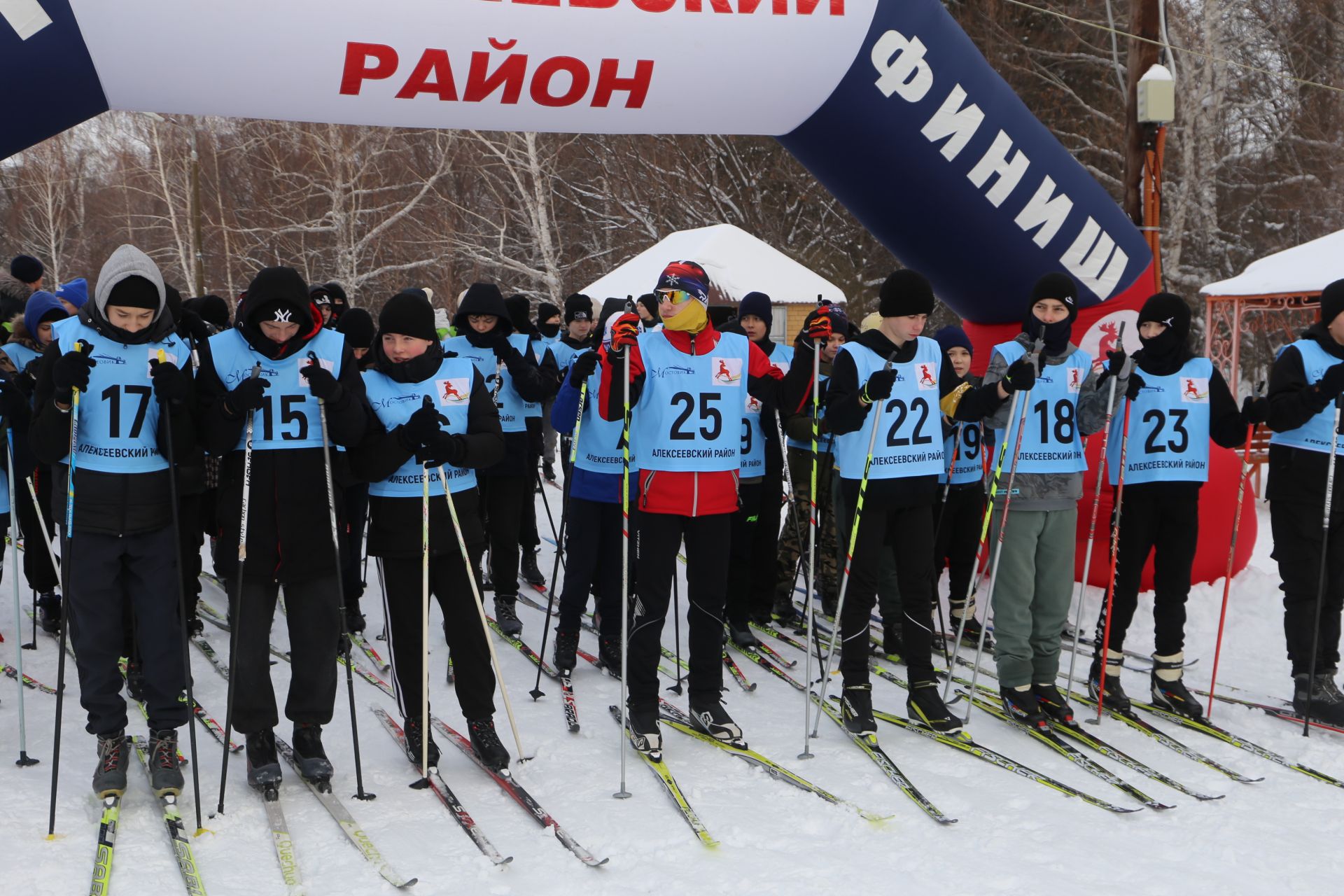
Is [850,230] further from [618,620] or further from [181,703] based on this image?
[181,703]

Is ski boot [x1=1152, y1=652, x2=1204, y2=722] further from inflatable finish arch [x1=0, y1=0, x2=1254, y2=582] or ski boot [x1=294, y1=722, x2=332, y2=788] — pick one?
ski boot [x1=294, y1=722, x2=332, y2=788]

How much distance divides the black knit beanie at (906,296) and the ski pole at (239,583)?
94.9 inches

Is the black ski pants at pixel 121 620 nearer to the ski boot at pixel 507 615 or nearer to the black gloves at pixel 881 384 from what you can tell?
the ski boot at pixel 507 615

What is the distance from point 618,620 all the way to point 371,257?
69.9 feet

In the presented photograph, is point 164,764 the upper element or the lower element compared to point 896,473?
lower

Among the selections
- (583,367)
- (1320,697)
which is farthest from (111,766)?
(1320,697)

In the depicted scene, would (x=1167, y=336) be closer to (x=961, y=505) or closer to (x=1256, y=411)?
(x=1256, y=411)

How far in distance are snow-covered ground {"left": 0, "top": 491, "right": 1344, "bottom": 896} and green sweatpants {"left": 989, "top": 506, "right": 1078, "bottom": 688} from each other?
330 millimetres

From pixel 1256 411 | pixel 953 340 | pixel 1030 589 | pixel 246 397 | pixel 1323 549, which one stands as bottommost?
pixel 1030 589

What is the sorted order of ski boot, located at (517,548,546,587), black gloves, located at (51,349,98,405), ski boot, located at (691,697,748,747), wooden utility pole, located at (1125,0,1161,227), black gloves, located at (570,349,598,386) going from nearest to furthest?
1. black gloves, located at (51,349,98,405)
2. ski boot, located at (691,697,748,747)
3. black gloves, located at (570,349,598,386)
4. ski boot, located at (517,548,546,587)
5. wooden utility pole, located at (1125,0,1161,227)

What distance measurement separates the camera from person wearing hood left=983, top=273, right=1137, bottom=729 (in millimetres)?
4934

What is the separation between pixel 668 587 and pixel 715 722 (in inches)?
24.9

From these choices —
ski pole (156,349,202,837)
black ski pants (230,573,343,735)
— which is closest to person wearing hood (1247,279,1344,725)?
black ski pants (230,573,343,735)

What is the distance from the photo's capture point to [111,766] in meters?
3.94
